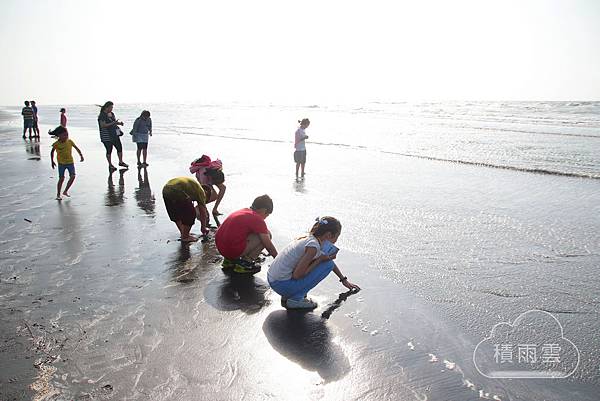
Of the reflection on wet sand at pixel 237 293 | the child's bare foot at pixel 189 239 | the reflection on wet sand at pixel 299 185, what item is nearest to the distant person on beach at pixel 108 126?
the reflection on wet sand at pixel 299 185

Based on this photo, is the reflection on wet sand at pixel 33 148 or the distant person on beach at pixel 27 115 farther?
the distant person on beach at pixel 27 115

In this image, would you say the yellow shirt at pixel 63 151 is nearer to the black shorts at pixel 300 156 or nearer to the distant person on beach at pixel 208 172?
the distant person on beach at pixel 208 172

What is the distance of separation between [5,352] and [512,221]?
26.2 feet

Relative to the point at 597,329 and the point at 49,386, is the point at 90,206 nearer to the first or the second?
the point at 49,386

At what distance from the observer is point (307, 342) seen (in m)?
4.12

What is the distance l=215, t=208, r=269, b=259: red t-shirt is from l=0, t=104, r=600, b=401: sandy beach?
16.4 inches

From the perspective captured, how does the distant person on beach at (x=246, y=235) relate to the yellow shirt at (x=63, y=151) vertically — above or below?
below

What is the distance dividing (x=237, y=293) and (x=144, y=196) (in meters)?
5.72

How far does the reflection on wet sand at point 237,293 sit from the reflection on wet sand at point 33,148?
45.1 ft

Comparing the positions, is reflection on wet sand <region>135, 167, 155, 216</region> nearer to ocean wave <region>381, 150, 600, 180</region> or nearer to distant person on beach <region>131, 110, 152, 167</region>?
distant person on beach <region>131, 110, 152, 167</region>

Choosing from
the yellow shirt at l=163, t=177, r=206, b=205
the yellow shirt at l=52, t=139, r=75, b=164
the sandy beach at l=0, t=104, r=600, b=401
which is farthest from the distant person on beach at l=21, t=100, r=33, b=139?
the yellow shirt at l=163, t=177, r=206, b=205

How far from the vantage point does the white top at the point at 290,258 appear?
4551 mm

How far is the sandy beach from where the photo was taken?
137 inches

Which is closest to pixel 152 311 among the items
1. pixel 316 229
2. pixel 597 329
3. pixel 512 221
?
pixel 316 229
